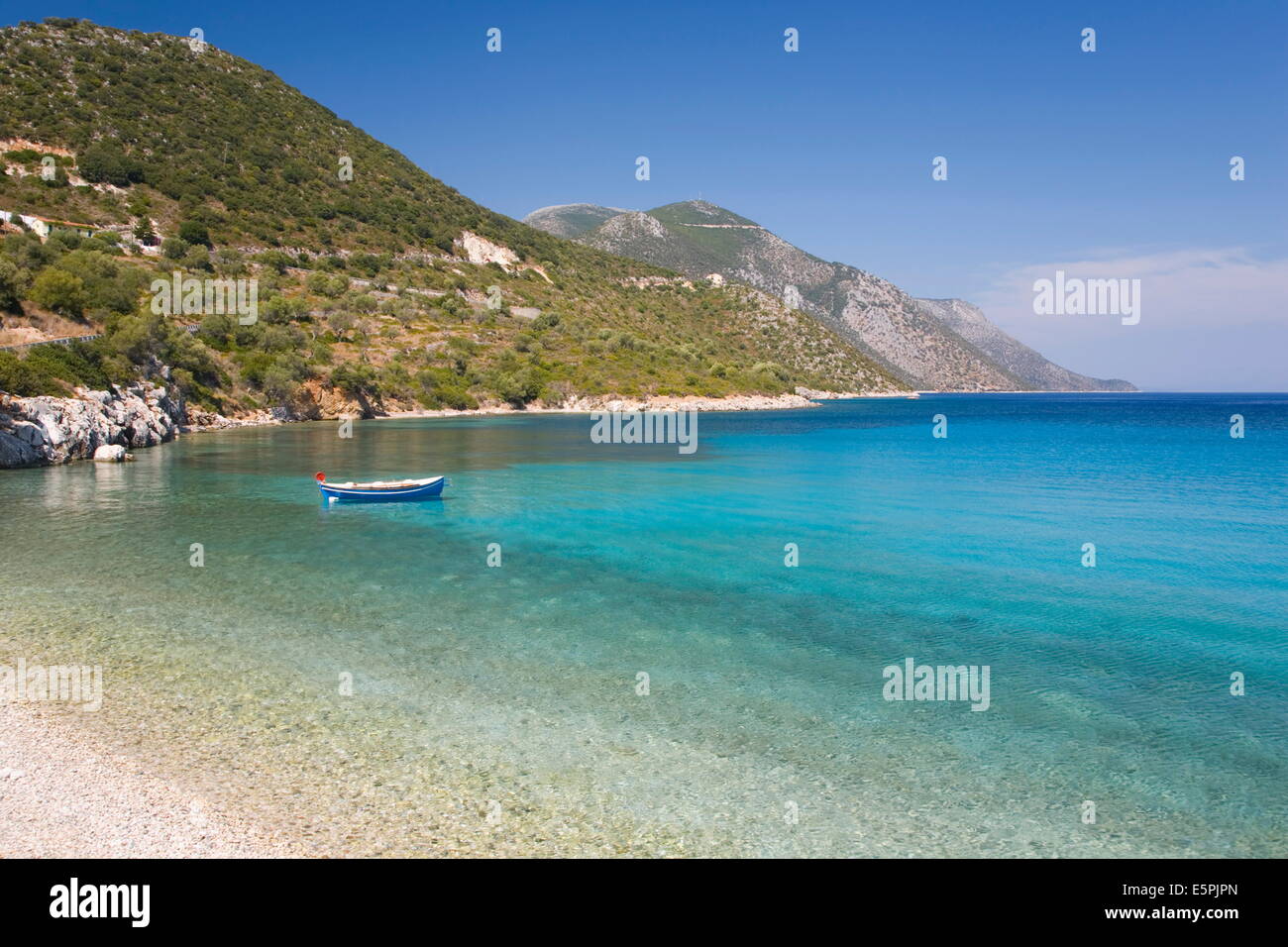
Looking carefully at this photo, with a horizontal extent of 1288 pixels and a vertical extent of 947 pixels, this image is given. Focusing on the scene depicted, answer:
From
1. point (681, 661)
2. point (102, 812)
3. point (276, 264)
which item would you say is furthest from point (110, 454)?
point (276, 264)

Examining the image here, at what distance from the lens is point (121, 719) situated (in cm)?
979

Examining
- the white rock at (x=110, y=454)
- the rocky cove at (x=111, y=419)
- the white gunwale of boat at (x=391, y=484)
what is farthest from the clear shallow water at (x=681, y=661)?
the white rock at (x=110, y=454)

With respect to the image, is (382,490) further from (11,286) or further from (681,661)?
(11,286)

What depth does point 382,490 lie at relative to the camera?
2875 centimetres

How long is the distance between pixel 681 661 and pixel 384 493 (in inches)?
767

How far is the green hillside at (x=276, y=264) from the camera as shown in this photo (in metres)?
64.0

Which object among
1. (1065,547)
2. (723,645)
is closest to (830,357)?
(1065,547)

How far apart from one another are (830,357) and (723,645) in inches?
6676

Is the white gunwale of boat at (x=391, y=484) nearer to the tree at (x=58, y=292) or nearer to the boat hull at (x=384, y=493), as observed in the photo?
the boat hull at (x=384, y=493)

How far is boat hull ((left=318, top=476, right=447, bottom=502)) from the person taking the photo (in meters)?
28.1

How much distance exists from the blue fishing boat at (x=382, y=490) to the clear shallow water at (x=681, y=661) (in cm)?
79

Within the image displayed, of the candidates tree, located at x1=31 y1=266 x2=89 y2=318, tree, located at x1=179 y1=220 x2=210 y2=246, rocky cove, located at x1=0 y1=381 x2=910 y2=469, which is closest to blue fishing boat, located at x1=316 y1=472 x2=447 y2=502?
rocky cove, located at x1=0 y1=381 x2=910 y2=469

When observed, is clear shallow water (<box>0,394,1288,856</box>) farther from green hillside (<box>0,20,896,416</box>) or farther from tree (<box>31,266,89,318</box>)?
tree (<box>31,266,89,318</box>)

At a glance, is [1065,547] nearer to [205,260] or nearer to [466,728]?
[466,728]
